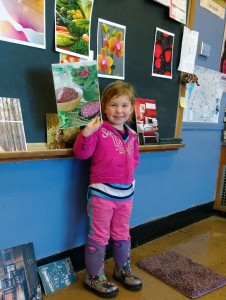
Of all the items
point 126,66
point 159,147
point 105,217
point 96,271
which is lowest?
point 96,271

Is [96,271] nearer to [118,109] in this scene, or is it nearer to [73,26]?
[118,109]

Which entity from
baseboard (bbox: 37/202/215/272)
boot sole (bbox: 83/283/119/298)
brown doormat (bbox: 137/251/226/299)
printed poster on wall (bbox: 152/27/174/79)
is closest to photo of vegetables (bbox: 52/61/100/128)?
printed poster on wall (bbox: 152/27/174/79)

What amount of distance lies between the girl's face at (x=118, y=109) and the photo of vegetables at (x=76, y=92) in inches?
2.9

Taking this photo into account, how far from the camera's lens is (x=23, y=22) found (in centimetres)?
124

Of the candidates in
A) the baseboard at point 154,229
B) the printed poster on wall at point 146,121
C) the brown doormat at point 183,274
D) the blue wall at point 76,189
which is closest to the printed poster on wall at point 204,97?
the blue wall at point 76,189

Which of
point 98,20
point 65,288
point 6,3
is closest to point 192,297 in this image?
point 65,288

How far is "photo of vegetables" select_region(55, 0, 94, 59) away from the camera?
4.44 feet

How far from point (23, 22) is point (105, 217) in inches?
38.2

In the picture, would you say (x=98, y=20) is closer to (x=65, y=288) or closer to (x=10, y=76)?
(x=10, y=76)

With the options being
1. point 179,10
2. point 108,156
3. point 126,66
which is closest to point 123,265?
point 108,156

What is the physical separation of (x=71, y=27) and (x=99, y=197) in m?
0.83

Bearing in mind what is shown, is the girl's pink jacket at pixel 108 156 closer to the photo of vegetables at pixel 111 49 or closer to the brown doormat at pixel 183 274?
the photo of vegetables at pixel 111 49

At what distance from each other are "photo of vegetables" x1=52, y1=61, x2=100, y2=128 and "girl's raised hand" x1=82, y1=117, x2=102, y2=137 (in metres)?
0.06

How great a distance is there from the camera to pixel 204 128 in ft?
8.22
